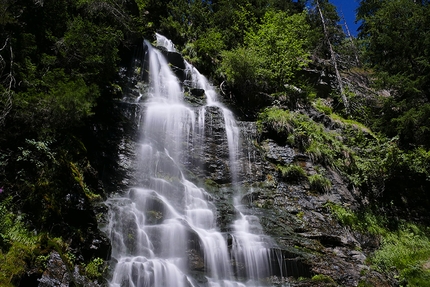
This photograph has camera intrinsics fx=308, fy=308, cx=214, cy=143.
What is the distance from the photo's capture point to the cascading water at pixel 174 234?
7691 millimetres

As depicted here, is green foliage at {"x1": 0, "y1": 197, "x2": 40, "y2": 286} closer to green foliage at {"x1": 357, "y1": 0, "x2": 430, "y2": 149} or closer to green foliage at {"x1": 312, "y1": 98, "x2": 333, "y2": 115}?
green foliage at {"x1": 357, "y1": 0, "x2": 430, "y2": 149}

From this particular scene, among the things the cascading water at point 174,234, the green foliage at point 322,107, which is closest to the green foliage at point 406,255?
the cascading water at point 174,234

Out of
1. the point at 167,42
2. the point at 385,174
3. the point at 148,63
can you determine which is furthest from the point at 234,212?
the point at 167,42

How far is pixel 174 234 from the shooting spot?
888 cm

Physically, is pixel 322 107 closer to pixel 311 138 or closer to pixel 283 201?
pixel 311 138

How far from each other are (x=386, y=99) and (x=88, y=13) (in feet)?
51.8

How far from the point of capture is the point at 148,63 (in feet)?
61.8

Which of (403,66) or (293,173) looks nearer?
(293,173)

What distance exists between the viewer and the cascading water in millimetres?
7691

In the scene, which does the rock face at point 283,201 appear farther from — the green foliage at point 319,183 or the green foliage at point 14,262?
the green foliage at point 14,262

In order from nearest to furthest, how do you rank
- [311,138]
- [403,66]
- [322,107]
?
1. [311,138]
2. [403,66]
3. [322,107]

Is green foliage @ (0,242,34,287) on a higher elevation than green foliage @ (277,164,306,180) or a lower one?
lower

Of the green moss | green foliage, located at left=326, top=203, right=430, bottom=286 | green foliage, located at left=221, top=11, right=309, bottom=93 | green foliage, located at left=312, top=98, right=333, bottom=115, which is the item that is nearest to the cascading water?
the green moss

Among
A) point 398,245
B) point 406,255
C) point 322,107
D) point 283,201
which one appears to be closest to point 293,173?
point 283,201
